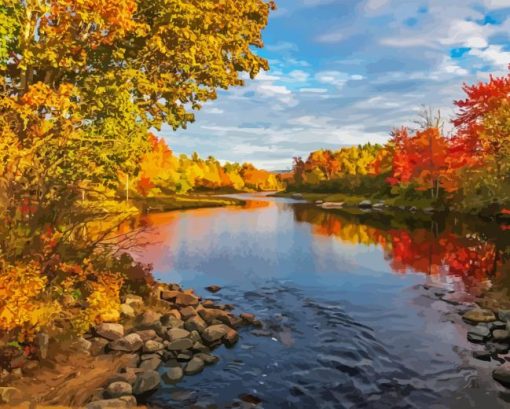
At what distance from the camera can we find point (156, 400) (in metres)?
11.2

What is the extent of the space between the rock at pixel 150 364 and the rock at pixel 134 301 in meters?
4.11

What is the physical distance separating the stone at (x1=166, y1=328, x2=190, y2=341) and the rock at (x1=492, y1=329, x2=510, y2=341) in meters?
9.92

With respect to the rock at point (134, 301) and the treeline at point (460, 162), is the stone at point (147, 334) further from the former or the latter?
the treeline at point (460, 162)

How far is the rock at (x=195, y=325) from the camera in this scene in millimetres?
15555

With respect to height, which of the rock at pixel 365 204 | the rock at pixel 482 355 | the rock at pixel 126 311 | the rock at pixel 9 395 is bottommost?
the rock at pixel 482 355

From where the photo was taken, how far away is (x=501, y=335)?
1530 cm

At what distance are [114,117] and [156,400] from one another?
11.5m

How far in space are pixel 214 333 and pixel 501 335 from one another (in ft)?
30.4

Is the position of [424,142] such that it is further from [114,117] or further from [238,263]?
[114,117]

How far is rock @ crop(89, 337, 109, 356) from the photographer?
1331 centimetres

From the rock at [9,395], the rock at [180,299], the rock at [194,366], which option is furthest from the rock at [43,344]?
the rock at [180,299]

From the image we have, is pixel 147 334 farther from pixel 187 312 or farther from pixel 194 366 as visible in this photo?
pixel 187 312

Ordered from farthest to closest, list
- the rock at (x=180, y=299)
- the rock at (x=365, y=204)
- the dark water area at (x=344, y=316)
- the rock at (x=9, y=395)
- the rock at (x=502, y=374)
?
the rock at (x=365, y=204)
the rock at (x=180, y=299)
the rock at (x=502, y=374)
the dark water area at (x=344, y=316)
the rock at (x=9, y=395)

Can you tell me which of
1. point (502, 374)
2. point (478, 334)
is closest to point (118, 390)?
point (502, 374)
